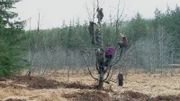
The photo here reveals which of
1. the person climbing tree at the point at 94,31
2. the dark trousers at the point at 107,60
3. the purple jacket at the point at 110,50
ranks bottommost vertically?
the dark trousers at the point at 107,60

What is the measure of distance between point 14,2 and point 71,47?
140 feet

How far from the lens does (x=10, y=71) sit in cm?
2312

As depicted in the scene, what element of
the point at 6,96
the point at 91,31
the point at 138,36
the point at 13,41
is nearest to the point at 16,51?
the point at 13,41

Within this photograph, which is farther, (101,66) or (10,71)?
(10,71)

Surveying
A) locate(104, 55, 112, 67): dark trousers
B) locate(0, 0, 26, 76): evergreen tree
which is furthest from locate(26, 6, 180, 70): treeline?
locate(104, 55, 112, 67): dark trousers

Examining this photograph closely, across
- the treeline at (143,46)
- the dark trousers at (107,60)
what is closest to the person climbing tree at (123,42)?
the dark trousers at (107,60)

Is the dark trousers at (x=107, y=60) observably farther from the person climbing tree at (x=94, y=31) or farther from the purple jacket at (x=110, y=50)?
the person climbing tree at (x=94, y=31)

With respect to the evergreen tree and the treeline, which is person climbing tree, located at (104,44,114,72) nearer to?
the evergreen tree

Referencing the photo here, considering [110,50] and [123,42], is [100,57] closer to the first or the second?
[110,50]

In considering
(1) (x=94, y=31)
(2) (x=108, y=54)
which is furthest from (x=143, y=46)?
(1) (x=94, y=31)

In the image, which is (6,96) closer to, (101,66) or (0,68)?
(101,66)

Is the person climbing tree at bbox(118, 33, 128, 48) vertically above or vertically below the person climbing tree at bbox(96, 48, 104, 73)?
above

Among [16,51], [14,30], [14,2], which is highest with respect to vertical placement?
[14,2]

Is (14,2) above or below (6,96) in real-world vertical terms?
above
